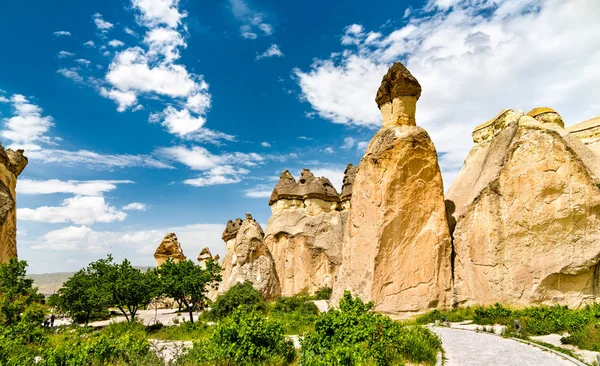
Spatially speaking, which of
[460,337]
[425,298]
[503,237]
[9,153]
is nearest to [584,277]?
[503,237]

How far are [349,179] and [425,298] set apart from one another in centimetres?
2715

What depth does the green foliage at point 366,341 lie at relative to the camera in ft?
26.5

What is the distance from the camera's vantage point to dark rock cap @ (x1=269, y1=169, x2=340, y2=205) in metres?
40.7

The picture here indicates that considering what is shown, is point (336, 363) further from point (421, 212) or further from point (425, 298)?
point (421, 212)

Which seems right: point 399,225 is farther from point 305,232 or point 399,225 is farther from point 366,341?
point 305,232

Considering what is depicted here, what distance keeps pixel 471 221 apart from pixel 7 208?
85.6 feet

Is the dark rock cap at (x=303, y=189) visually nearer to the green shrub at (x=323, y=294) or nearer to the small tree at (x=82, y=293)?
the green shrub at (x=323, y=294)

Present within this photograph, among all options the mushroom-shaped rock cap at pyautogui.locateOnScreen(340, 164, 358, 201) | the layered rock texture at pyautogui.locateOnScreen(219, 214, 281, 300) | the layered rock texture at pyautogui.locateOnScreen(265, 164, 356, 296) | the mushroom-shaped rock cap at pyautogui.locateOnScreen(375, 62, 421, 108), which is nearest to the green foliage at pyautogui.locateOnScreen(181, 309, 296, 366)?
the mushroom-shaped rock cap at pyautogui.locateOnScreen(375, 62, 421, 108)

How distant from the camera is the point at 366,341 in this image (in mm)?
8562

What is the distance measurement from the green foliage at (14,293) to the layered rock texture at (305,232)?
2245cm

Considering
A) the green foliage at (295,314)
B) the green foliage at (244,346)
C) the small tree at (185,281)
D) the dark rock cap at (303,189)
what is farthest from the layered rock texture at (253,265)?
the green foliage at (244,346)

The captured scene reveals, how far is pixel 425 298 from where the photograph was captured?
55.2 feet

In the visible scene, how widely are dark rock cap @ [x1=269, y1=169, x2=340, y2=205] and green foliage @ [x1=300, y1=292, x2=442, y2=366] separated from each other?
101 ft

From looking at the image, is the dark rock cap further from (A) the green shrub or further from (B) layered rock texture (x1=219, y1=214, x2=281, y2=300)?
(B) layered rock texture (x1=219, y1=214, x2=281, y2=300)
